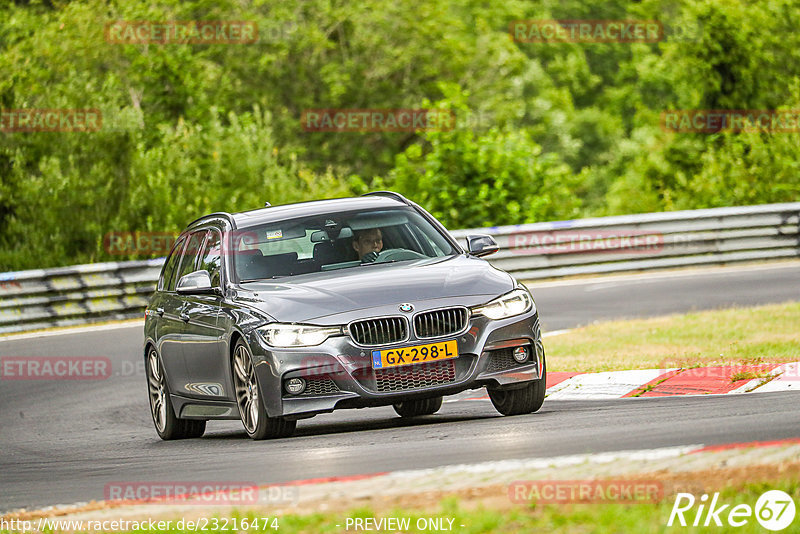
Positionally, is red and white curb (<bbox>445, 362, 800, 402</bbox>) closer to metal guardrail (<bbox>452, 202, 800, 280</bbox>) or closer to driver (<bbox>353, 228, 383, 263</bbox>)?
driver (<bbox>353, 228, 383, 263</bbox>)

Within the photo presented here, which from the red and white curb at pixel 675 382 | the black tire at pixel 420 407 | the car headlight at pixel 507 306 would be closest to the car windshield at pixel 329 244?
the car headlight at pixel 507 306

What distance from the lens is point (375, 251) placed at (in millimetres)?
10422

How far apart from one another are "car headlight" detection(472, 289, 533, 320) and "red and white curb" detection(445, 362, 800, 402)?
5.83 ft

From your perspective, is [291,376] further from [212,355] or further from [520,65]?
[520,65]

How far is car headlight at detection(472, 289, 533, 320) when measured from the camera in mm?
9312

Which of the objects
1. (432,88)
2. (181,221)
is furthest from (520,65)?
(181,221)

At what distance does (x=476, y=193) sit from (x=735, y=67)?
1475 cm

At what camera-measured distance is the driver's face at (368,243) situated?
10398 millimetres

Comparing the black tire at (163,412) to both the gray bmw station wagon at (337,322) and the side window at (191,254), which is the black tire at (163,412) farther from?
the side window at (191,254)

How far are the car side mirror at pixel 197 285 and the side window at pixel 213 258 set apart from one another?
0.55ft

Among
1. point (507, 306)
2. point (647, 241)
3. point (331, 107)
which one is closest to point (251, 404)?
point (507, 306)

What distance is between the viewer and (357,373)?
29.7 ft

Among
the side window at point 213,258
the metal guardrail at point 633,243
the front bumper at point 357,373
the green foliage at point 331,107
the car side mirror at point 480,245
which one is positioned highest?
the car side mirror at point 480,245

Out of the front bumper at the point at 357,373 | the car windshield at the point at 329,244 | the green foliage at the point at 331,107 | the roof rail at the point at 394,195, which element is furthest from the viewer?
the green foliage at the point at 331,107
